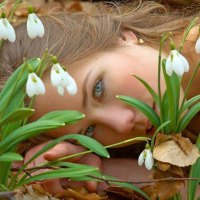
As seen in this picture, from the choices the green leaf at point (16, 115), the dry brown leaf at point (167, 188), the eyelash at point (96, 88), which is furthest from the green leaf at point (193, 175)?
the green leaf at point (16, 115)

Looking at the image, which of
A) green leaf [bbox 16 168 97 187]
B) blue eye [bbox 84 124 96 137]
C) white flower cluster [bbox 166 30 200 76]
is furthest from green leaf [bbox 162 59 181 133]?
blue eye [bbox 84 124 96 137]

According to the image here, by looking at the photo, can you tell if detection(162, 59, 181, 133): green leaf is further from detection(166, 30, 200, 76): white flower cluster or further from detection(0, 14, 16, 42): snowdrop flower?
detection(0, 14, 16, 42): snowdrop flower

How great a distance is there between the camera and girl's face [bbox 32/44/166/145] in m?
1.57

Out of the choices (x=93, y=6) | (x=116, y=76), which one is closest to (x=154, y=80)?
(x=116, y=76)

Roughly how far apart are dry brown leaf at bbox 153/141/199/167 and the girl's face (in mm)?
203

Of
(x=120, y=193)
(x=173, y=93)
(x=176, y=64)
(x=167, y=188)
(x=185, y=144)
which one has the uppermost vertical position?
(x=176, y=64)

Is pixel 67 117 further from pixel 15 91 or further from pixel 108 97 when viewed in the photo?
pixel 108 97

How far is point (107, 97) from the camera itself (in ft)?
5.27

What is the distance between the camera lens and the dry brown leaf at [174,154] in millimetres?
1340

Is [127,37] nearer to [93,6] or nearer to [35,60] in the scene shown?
[93,6]

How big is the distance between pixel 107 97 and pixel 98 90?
35 mm

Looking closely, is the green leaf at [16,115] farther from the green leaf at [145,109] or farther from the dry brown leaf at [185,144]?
the dry brown leaf at [185,144]

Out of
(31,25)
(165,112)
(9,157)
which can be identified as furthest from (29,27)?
(165,112)

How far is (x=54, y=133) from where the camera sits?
1607mm
